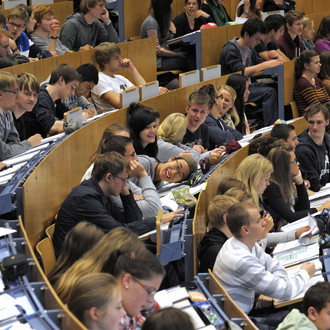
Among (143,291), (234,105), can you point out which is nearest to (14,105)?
(143,291)

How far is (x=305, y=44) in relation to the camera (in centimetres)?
791

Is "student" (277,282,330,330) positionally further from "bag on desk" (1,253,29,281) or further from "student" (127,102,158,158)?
"student" (127,102,158,158)

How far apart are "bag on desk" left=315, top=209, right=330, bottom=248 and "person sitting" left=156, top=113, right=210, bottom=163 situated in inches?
44.3

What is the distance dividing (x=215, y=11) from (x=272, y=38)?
0.77 meters

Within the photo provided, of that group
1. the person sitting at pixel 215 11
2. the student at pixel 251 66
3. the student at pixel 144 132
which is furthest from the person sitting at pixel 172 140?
the person sitting at pixel 215 11

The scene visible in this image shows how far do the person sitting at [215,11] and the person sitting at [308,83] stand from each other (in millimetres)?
1425

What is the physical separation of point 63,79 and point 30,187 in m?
1.54

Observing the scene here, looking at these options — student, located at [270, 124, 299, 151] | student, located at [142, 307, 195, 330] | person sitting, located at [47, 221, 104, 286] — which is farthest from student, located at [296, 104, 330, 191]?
student, located at [142, 307, 195, 330]

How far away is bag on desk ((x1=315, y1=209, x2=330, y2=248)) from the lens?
3707 millimetres

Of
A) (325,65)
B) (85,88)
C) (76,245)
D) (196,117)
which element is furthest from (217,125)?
(76,245)

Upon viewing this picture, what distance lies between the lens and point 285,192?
456cm

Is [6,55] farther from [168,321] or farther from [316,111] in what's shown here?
[168,321]

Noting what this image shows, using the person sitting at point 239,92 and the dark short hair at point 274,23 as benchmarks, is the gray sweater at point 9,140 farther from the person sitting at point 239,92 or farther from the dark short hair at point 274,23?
the dark short hair at point 274,23

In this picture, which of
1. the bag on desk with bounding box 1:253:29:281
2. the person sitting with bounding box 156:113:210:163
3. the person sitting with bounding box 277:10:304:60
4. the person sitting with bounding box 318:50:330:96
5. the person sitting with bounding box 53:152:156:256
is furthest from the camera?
the person sitting with bounding box 277:10:304:60
